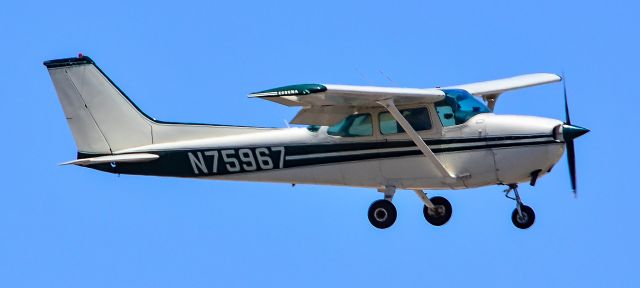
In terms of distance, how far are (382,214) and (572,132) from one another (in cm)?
350

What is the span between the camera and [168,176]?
23.1m

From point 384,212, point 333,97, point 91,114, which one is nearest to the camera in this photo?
point 333,97

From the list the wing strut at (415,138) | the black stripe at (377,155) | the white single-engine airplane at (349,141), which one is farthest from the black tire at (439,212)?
the black stripe at (377,155)

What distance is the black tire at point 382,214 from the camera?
21.9m

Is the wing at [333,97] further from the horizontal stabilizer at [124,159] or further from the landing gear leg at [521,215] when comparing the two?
the horizontal stabilizer at [124,159]

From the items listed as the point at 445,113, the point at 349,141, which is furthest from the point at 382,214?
the point at 445,113

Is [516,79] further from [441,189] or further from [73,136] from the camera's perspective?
[73,136]

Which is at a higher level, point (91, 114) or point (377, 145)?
point (91, 114)

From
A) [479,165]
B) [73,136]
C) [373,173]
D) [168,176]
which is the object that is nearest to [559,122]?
[479,165]

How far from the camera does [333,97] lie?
20.9m

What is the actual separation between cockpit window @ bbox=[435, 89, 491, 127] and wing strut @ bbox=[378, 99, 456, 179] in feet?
1.73

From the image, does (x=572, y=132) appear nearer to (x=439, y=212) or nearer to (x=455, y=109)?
(x=455, y=109)

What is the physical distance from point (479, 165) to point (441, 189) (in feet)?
3.02

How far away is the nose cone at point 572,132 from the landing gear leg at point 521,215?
127 cm
